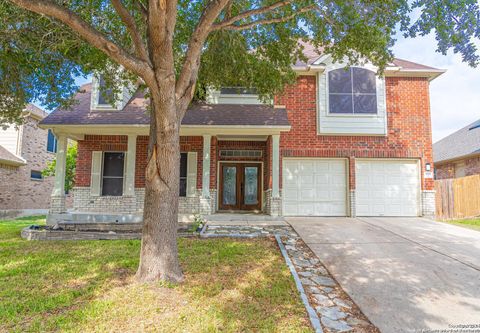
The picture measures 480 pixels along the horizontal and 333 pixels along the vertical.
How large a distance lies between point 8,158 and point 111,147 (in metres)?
8.00

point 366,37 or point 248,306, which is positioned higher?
point 366,37

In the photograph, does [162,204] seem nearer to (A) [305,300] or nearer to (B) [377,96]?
(A) [305,300]

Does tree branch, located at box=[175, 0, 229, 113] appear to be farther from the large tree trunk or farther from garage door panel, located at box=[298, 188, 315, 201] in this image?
garage door panel, located at box=[298, 188, 315, 201]

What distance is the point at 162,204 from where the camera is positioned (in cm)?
430

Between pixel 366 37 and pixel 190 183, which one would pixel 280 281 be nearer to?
pixel 366 37

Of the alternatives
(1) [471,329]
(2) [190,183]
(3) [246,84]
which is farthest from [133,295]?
(2) [190,183]

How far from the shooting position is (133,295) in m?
3.80

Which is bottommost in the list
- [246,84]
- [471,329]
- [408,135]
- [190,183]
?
[471,329]

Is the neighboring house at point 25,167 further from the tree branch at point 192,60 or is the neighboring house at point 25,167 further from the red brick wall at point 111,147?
the tree branch at point 192,60

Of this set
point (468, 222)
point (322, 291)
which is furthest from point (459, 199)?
point (322, 291)

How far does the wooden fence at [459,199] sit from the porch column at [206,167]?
9.72 m

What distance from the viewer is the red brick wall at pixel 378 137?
1114cm

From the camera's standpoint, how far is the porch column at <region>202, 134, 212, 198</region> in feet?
34.8

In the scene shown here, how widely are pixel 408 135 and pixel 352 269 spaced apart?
841cm
